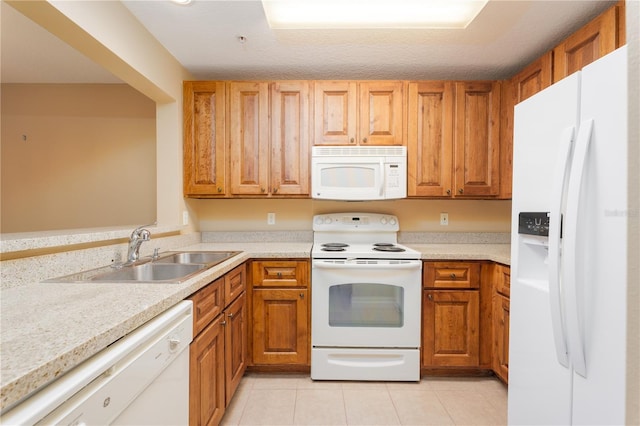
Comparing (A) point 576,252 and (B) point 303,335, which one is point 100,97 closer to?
(B) point 303,335

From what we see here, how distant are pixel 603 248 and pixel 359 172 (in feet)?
5.28

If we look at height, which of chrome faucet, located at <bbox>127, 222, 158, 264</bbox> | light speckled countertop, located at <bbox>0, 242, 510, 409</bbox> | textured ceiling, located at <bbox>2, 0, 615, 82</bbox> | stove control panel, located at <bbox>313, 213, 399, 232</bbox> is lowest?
light speckled countertop, located at <bbox>0, 242, 510, 409</bbox>

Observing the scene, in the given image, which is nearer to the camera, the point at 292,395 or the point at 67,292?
the point at 67,292

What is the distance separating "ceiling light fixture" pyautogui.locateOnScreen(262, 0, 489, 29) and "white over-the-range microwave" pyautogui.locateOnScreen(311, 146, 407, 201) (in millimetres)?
832

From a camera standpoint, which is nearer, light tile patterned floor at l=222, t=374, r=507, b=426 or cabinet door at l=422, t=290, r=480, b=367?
light tile patterned floor at l=222, t=374, r=507, b=426

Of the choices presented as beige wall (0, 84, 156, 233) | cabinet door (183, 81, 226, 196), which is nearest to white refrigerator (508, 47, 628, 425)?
cabinet door (183, 81, 226, 196)

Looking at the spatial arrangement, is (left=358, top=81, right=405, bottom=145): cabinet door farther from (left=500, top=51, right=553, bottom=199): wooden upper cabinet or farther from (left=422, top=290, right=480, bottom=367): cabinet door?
(left=422, top=290, right=480, bottom=367): cabinet door

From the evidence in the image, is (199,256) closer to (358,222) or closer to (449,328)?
(358,222)

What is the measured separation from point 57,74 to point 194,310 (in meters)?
2.93

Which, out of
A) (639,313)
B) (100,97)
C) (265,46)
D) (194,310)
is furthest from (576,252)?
(100,97)

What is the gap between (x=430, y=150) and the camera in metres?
2.33

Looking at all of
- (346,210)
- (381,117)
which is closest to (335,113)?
(381,117)

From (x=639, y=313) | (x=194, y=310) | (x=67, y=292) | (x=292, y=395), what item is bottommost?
(x=292, y=395)

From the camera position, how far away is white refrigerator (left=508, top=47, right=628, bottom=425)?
0.82m
